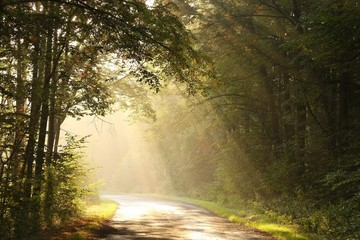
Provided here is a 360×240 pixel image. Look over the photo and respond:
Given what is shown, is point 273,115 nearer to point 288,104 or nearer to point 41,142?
point 288,104

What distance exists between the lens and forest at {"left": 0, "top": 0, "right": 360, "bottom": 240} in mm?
Result: 9898

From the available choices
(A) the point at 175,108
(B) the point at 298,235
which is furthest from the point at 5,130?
(A) the point at 175,108

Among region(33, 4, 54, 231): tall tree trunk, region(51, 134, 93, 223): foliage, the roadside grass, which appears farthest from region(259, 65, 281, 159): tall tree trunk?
region(33, 4, 54, 231): tall tree trunk

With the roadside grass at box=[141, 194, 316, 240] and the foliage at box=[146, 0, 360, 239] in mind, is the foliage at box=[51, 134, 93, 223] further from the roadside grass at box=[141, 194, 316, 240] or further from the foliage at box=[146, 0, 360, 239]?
the roadside grass at box=[141, 194, 316, 240]

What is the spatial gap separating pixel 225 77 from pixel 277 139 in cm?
553

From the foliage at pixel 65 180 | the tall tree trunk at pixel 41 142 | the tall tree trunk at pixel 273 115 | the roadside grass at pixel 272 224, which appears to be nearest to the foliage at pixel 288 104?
the tall tree trunk at pixel 273 115

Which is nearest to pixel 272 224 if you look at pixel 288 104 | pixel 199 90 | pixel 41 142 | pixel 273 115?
pixel 199 90

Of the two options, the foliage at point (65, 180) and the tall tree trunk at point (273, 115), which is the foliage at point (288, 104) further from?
the foliage at point (65, 180)

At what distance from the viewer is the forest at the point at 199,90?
9898 mm

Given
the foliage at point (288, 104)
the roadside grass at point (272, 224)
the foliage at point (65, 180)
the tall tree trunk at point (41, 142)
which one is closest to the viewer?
the tall tree trunk at point (41, 142)

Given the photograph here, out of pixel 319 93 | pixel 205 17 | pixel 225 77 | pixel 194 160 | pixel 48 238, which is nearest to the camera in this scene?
pixel 48 238

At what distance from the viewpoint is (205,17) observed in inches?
730

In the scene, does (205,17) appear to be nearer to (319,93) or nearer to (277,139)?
(319,93)

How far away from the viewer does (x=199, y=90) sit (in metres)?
12.4
